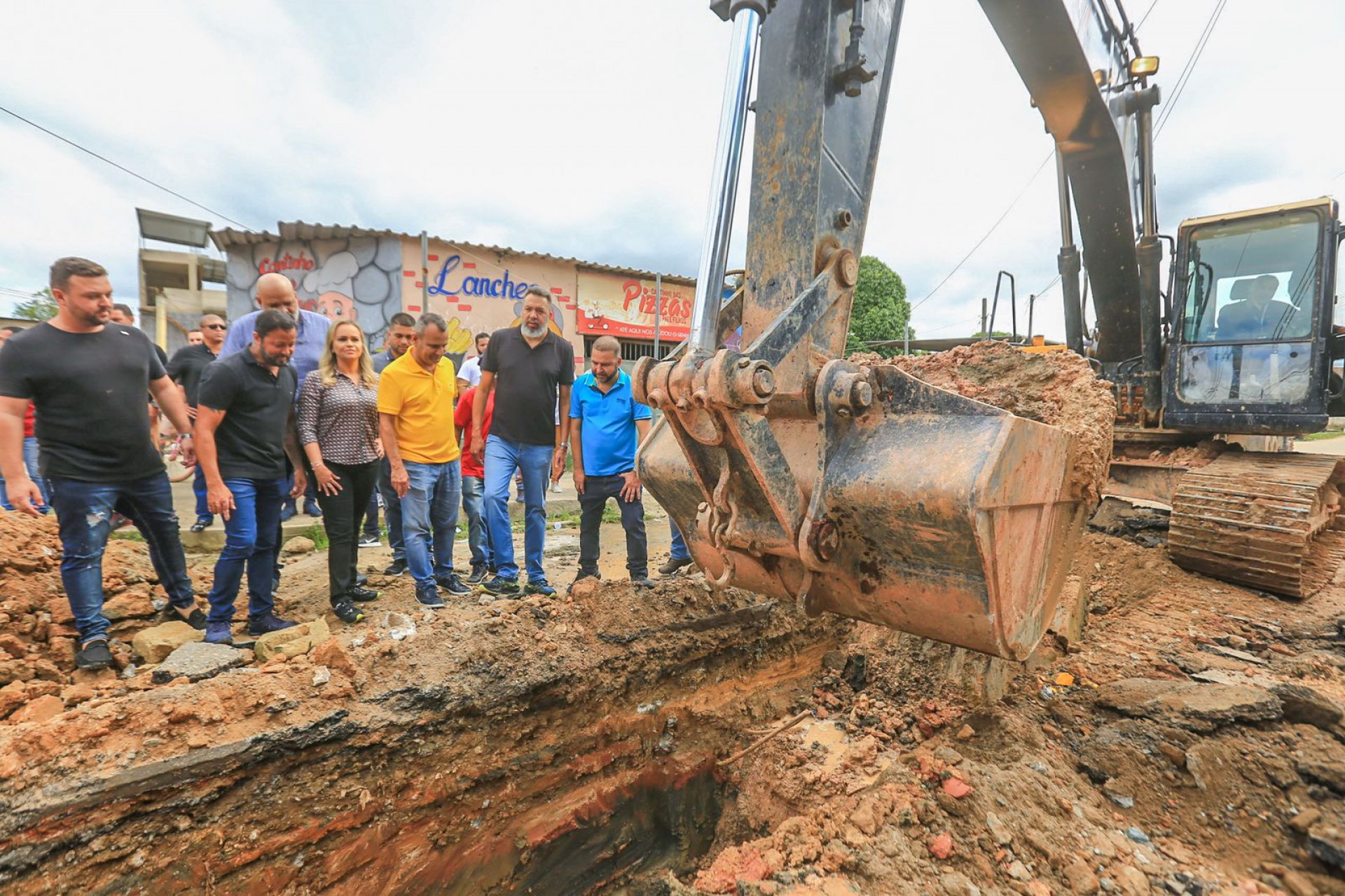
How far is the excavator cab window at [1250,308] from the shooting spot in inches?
179

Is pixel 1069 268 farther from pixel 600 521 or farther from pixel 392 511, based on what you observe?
pixel 392 511

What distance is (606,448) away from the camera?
4148 millimetres

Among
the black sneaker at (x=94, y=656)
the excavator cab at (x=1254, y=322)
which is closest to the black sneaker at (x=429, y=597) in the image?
the black sneaker at (x=94, y=656)

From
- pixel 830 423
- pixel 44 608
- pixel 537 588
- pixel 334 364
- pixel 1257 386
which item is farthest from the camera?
pixel 1257 386

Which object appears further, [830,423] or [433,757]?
[433,757]

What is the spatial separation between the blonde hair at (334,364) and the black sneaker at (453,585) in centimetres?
130

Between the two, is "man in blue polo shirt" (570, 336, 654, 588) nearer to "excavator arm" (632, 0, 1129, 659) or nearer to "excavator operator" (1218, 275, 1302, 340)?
"excavator arm" (632, 0, 1129, 659)

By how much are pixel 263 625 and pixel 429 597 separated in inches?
32.9

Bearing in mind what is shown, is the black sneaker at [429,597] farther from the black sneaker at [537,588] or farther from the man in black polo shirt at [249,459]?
the man in black polo shirt at [249,459]

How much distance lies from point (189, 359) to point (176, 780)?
12.3 feet

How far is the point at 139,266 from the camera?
1491cm

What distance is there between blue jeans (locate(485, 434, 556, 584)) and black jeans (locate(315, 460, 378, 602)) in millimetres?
708

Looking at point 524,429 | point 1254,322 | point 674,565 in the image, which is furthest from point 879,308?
point 524,429

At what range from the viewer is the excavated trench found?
7.14ft
